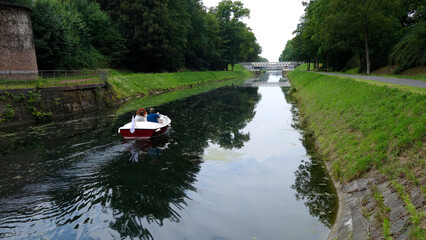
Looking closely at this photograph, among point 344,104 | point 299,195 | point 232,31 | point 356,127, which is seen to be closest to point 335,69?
point 232,31

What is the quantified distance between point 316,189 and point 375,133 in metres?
2.60

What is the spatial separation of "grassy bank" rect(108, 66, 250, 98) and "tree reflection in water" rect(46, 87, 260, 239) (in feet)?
57.3

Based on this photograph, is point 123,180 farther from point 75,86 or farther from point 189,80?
point 189,80

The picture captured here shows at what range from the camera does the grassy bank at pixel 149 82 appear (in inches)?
1221

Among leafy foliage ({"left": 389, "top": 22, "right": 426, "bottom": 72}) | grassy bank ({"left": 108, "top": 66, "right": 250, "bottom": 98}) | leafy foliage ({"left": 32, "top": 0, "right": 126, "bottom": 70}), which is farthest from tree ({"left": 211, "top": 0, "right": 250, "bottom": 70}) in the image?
leafy foliage ({"left": 389, "top": 22, "right": 426, "bottom": 72})

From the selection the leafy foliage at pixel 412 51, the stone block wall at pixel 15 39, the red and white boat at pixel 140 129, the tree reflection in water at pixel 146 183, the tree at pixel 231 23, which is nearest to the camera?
the tree reflection in water at pixel 146 183

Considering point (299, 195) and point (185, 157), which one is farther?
point (185, 157)

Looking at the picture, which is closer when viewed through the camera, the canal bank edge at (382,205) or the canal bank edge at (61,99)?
the canal bank edge at (382,205)

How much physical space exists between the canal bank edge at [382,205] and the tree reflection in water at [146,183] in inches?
158

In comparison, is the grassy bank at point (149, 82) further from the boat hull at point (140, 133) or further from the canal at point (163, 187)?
the boat hull at point (140, 133)

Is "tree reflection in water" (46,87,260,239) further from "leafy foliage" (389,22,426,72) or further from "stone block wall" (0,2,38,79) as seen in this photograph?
"leafy foliage" (389,22,426,72)

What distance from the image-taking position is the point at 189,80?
5322cm

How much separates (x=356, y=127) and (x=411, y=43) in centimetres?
2123

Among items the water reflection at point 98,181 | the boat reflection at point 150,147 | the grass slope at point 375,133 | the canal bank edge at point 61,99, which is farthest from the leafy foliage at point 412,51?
the canal bank edge at point 61,99
